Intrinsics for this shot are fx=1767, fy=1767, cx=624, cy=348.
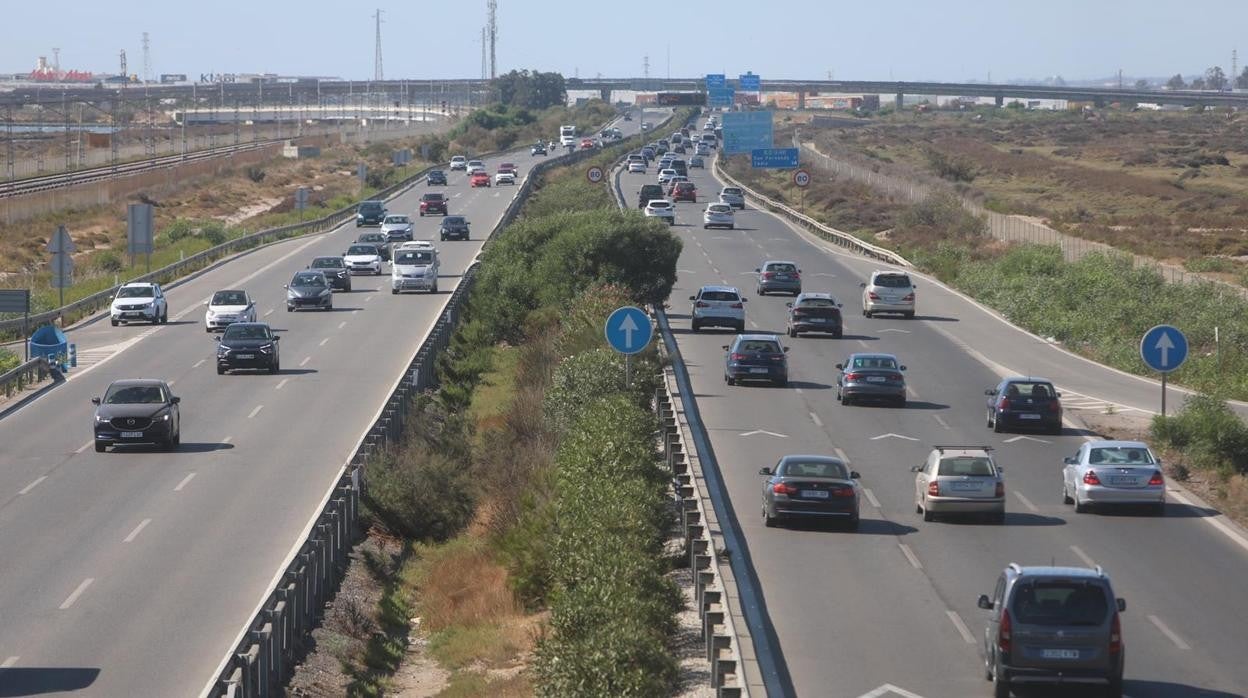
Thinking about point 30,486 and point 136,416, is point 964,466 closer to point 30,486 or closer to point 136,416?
point 30,486

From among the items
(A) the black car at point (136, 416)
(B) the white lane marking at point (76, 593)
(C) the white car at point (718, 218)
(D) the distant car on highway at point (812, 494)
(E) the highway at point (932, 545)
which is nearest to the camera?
(E) the highway at point (932, 545)

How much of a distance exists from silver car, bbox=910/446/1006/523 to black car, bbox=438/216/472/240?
57.5 m

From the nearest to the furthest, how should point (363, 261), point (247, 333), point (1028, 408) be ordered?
point (1028, 408)
point (247, 333)
point (363, 261)

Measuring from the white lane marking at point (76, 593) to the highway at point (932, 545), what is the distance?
330 inches

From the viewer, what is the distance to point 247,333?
43.8 m

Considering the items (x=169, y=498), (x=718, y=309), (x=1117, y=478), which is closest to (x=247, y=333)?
(x=718, y=309)

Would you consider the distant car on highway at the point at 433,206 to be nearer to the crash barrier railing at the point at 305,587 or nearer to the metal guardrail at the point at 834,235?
the metal guardrail at the point at 834,235

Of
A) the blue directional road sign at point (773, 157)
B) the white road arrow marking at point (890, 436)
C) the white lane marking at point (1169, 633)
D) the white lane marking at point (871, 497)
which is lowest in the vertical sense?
the white road arrow marking at point (890, 436)

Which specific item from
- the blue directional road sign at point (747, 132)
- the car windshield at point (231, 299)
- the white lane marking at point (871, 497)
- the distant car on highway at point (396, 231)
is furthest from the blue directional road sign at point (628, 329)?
the blue directional road sign at point (747, 132)

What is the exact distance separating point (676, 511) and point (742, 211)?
256 ft

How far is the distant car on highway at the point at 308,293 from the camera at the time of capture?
2265 inches

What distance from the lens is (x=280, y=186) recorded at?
433ft

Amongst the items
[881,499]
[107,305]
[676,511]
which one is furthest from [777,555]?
[107,305]

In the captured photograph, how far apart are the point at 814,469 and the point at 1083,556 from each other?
A: 398 cm
